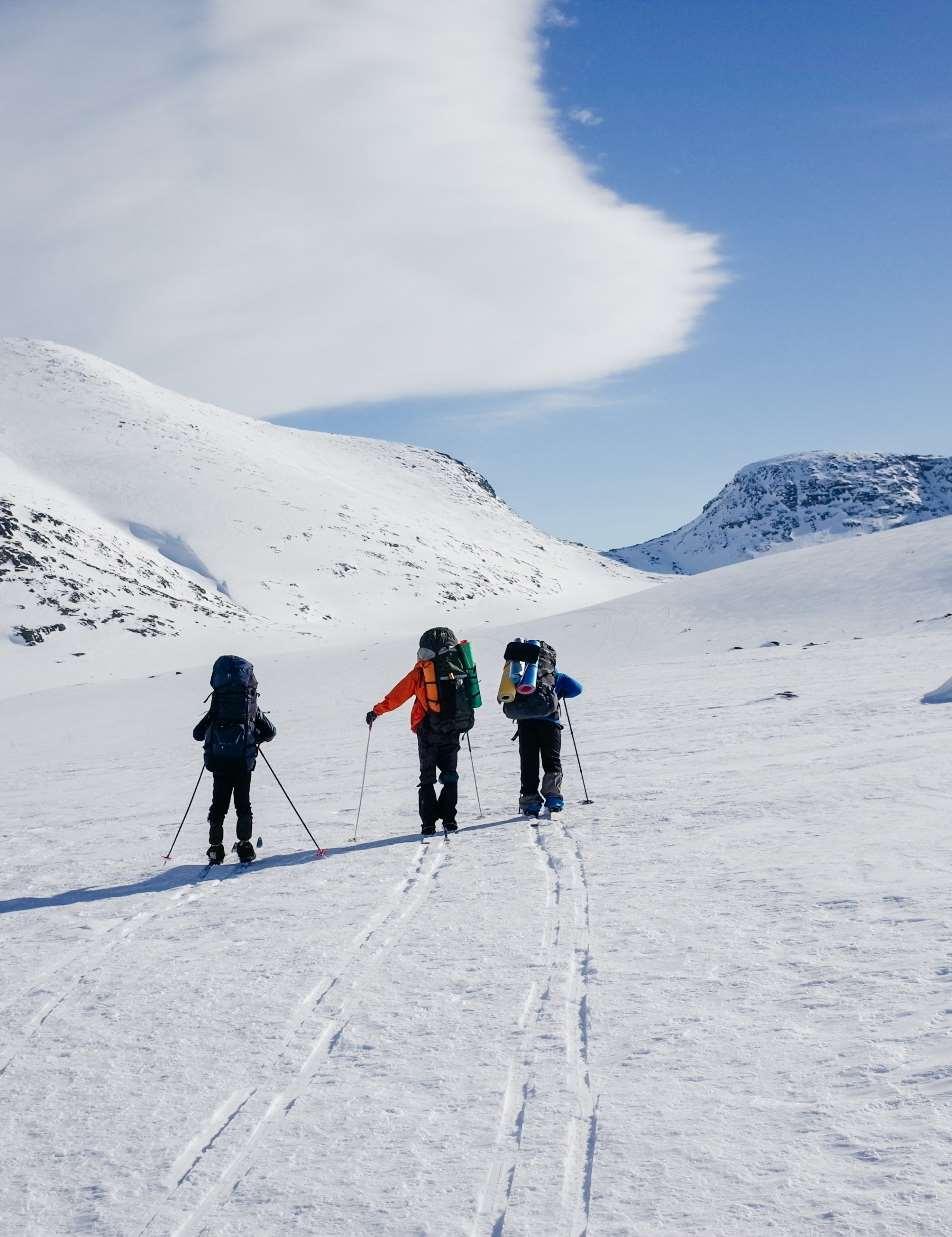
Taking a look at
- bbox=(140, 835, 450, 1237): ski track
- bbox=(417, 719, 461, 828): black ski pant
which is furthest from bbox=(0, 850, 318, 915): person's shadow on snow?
bbox=(140, 835, 450, 1237): ski track

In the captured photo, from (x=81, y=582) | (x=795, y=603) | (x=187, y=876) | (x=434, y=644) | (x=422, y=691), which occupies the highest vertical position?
(x=81, y=582)

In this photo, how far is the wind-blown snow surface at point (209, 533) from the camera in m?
70.8

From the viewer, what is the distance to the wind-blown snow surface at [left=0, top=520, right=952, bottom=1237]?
338 centimetres

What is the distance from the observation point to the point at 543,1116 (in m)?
3.85

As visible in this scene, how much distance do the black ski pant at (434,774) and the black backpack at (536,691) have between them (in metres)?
0.79

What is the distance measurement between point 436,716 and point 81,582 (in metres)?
67.1

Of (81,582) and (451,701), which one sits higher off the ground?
(81,582)

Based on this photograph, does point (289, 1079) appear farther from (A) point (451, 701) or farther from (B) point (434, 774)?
(A) point (451, 701)

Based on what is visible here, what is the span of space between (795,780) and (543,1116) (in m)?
7.64

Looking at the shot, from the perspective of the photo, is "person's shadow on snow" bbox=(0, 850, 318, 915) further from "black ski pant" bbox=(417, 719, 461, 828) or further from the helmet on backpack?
the helmet on backpack

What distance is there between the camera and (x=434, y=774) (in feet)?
32.9

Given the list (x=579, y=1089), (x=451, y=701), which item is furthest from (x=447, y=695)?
(x=579, y=1089)

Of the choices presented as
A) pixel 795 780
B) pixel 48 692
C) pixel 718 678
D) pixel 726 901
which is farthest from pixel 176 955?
pixel 48 692

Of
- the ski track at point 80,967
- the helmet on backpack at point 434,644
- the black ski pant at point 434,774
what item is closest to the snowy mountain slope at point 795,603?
the helmet on backpack at point 434,644
